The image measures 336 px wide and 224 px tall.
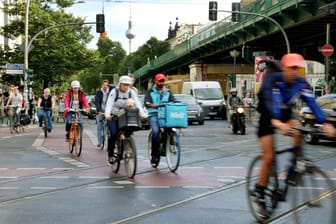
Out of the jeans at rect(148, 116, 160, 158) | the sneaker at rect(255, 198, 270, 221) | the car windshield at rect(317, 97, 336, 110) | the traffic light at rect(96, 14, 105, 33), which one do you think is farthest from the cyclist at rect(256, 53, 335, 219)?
the traffic light at rect(96, 14, 105, 33)

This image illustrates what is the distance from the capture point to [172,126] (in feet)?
37.1

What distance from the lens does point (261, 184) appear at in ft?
21.7

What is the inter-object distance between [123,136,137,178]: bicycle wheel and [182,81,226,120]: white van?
28.6 metres

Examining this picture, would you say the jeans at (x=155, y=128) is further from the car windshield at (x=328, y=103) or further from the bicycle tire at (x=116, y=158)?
the car windshield at (x=328, y=103)

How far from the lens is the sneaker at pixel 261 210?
6699mm

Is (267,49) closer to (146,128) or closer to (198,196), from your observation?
(146,128)

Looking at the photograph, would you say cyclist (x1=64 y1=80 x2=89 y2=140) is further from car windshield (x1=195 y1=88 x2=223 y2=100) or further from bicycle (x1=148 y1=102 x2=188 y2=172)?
car windshield (x1=195 y1=88 x2=223 y2=100)

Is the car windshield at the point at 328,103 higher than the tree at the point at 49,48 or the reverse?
the reverse

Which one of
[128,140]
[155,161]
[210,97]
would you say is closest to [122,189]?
[128,140]

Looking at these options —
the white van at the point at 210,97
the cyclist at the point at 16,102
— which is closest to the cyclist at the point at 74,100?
the cyclist at the point at 16,102

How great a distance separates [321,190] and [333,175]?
566cm

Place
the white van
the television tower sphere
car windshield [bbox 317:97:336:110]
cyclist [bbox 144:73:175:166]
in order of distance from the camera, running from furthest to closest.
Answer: the television tower sphere
the white van
car windshield [bbox 317:97:336:110]
cyclist [bbox 144:73:175:166]

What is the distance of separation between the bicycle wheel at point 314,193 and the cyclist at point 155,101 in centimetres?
557

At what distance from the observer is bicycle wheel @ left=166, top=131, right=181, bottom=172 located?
1134cm
